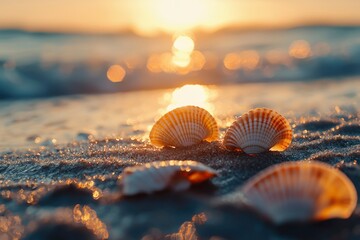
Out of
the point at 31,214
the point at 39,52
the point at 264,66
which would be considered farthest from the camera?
the point at 39,52

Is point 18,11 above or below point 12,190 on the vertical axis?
above

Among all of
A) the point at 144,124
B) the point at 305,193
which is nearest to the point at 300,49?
the point at 144,124

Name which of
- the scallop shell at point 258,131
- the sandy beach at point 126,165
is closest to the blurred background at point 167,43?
the sandy beach at point 126,165

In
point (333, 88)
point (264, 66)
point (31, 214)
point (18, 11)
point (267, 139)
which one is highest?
point (18, 11)

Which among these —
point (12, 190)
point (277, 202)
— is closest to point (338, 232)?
point (277, 202)

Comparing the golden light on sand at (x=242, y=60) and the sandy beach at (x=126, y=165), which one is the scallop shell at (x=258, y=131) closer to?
the sandy beach at (x=126, y=165)

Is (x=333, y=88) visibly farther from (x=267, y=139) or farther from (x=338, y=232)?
(x=338, y=232)

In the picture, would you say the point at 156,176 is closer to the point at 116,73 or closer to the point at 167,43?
the point at 116,73
